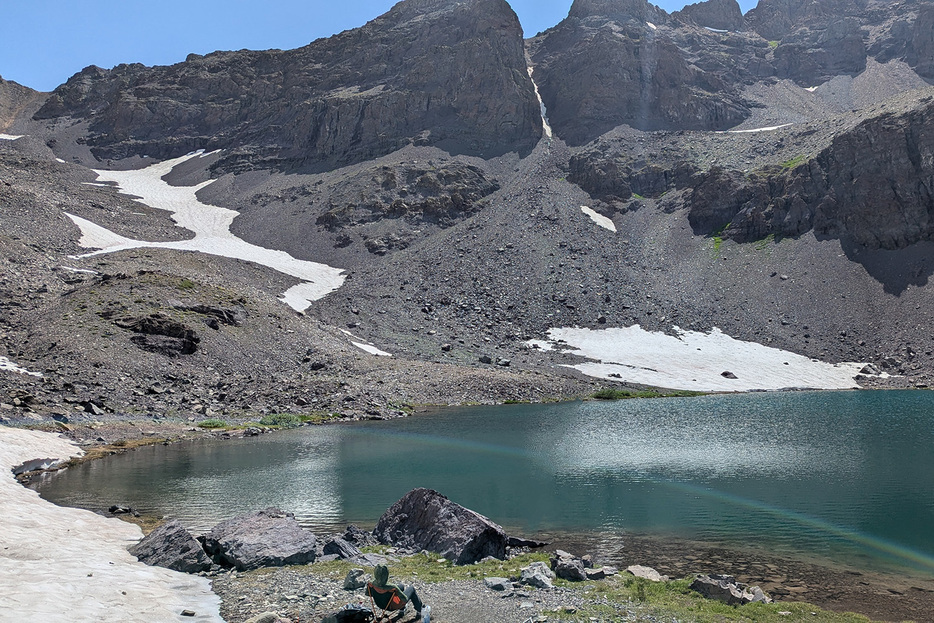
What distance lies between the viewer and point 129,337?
49.8 metres

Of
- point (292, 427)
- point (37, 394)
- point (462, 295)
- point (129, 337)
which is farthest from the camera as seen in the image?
point (462, 295)

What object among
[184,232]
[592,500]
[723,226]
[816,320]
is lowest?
[592,500]

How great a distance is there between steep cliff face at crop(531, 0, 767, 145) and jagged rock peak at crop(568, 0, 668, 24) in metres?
0.26

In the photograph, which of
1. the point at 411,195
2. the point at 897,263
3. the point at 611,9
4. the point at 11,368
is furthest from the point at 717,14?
the point at 11,368

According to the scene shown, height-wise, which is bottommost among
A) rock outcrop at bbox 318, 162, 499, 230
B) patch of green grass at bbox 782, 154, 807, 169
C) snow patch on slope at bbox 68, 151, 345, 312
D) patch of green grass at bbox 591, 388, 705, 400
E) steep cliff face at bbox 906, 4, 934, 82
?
patch of green grass at bbox 591, 388, 705, 400

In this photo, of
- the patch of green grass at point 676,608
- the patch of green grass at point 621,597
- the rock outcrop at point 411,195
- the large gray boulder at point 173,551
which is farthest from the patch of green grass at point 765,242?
the large gray boulder at point 173,551

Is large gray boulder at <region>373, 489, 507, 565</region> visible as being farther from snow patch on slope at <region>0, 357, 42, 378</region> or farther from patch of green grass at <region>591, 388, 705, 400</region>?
patch of green grass at <region>591, 388, 705, 400</region>

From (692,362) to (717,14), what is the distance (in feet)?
528

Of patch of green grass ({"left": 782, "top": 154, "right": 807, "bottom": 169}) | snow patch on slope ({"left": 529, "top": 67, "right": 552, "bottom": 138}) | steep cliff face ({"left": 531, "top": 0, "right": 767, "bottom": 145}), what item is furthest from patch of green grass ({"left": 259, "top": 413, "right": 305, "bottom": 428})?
snow patch on slope ({"left": 529, "top": 67, "right": 552, "bottom": 138})

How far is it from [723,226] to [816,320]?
2567cm

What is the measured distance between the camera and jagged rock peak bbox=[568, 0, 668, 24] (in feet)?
524

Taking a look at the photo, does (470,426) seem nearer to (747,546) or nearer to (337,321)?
(747,546)

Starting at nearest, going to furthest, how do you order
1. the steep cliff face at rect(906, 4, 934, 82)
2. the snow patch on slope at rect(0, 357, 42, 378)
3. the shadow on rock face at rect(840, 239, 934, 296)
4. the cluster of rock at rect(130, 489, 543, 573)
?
the cluster of rock at rect(130, 489, 543, 573), the snow patch on slope at rect(0, 357, 42, 378), the shadow on rock face at rect(840, 239, 934, 296), the steep cliff face at rect(906, 4, 934, 82)

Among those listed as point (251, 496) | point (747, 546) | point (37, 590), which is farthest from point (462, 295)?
point (37, 590)
